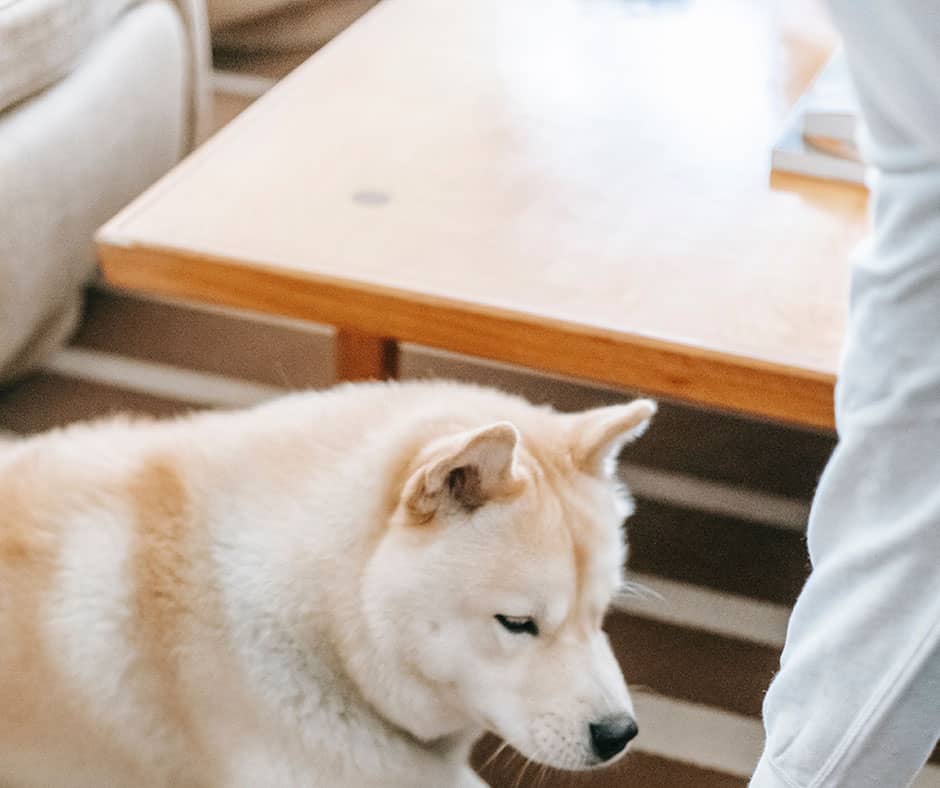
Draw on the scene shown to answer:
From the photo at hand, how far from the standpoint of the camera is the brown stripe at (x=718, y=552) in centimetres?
149

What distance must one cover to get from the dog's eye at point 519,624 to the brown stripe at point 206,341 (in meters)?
0.90

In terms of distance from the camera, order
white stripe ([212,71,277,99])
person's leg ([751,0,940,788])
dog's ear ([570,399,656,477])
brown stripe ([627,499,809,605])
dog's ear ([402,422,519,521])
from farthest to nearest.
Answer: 1. white stripe ([212,71,277,99])
2. brown stripe ([627,499,809,605])
3. dog's ear ([570,399,656,477])
4. dog's ear ([402,422,519,521])
5. person's leg ([751,0,940,788])

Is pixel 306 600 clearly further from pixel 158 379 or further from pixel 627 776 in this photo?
pixel 158 379

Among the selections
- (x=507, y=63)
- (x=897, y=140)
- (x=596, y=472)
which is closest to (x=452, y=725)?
(x=596, y=472)

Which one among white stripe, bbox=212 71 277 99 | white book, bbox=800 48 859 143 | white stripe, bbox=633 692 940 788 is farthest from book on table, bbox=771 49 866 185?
white stripe, bbox=212 71 277 99

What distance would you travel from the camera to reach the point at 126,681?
98cm

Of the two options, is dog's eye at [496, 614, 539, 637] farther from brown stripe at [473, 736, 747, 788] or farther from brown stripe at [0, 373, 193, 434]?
brown stripe at [0, 373, 193, 434]

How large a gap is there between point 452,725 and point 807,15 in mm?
1215

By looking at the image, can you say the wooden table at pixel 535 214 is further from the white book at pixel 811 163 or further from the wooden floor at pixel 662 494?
the wooden floor at pixel 662 494

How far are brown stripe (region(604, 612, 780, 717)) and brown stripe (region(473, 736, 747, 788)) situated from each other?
10cm

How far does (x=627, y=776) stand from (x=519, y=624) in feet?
1.28

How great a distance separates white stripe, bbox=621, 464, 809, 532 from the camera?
159 cm

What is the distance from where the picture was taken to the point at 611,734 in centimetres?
96

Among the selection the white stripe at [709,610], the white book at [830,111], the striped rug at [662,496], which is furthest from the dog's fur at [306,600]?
the white book at [830,111]
